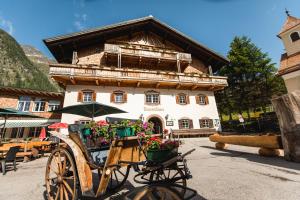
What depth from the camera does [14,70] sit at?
6156cm

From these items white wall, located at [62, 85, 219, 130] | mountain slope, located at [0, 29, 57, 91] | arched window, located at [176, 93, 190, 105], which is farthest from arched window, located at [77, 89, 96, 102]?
mountain slope, located at [0, 29, 57, 91]

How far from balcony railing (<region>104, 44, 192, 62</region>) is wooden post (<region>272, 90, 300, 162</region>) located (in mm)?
13553

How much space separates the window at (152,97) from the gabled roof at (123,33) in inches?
327

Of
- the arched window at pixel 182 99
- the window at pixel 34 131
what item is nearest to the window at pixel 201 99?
the arched window at pixel 182 99

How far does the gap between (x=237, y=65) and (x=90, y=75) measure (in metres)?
22.1

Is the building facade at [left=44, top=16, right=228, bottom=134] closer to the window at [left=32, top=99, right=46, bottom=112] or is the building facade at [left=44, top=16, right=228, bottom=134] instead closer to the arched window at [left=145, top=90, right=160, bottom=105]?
the arched window at [left=145, top=90, right=160, bottom=105]

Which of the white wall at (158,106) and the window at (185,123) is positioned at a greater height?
the white wall at (158,106)

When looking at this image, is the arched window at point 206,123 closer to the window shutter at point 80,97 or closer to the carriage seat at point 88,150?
the window shutter at point 80,97

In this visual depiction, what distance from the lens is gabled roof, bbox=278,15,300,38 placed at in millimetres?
19319

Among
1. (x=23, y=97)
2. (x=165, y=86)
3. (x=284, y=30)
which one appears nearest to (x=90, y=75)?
(x=165, y=86)

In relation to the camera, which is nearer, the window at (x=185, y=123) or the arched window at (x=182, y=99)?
the window at (x=185, y=123)

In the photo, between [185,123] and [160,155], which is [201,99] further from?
[160,155]

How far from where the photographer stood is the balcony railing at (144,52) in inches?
643

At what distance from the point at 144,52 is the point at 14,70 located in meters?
69.7
